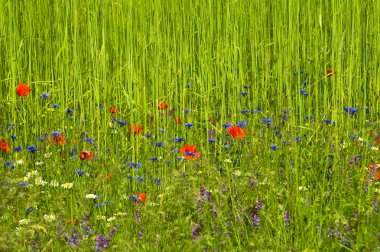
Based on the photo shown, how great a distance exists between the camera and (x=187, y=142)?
11.8 feet

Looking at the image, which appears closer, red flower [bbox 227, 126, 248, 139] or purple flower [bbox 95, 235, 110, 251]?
purple flower [bbox 95, 235, 110, 251]

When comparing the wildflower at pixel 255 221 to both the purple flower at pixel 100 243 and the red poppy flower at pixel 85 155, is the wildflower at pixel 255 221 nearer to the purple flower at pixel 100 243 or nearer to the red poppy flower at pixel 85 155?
the purple flower at pixel 100 243

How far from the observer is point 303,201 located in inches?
98.3

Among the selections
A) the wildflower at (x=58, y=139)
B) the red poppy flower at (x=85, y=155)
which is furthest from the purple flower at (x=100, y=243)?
the wildflower at (x=58, y=139)

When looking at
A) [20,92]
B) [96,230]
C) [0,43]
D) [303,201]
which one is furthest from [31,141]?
[303,201]

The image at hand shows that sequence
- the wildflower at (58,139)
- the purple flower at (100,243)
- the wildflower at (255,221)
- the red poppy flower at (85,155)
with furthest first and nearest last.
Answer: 1. the wildflower at (58,139)
2. the red poppy flower at (85,155)
3. the wildflower at (255,221)
4. the purple flower at (100,243)

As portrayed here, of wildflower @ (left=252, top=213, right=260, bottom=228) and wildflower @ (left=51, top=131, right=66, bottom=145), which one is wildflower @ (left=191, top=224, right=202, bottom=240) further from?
wildflower @ (left=51, top=131, right=66, bottom=145)

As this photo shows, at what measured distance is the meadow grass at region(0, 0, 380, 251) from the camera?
8.22ft

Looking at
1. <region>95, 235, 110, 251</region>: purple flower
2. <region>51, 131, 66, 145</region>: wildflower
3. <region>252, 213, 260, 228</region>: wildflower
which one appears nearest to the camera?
<region>95, 235, 110, 251</region>: purple flower

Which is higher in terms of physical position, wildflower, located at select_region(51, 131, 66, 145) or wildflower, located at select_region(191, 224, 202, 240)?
wildflower, located at select_region(51, 131, 66, 145)

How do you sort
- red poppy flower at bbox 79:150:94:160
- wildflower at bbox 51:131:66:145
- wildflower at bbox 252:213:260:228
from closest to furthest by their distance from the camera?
wildflower at bbox 252:213:260:228
red poppy flower at bbox 79:150:94:160
wildflower at bbox 51:131:66:145

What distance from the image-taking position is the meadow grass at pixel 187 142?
8.22 feet

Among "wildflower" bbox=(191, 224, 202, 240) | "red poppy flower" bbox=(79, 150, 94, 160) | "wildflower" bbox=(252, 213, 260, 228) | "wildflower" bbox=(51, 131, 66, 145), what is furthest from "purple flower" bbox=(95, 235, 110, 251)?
"wildflower" bbox=(51, 131, 66, 145)

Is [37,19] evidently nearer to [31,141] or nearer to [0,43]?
[0,43]
